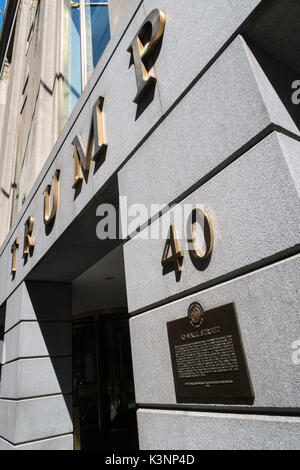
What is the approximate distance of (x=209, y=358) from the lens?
2309 mm

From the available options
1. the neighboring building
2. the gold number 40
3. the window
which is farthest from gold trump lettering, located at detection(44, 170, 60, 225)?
the gold number 40

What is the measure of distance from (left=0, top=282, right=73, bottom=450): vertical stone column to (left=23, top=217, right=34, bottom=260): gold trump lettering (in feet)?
2.28

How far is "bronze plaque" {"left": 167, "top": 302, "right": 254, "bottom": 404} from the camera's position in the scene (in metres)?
2.11

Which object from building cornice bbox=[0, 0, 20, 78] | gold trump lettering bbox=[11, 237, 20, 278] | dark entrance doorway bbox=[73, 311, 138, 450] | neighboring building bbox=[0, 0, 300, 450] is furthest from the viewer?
building cornice bbox=[0, 0, 20, 78]

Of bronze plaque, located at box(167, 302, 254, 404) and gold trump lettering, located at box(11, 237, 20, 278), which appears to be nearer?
bronze plaque, located at box(167, 302, 254, 404)

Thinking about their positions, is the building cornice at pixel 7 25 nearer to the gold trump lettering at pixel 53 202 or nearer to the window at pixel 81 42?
the window at pixel 81 42

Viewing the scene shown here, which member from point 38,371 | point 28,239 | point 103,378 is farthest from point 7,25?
point 38,371

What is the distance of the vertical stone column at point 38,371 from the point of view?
20.2 feet

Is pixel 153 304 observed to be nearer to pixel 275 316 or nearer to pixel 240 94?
pixel 275 316

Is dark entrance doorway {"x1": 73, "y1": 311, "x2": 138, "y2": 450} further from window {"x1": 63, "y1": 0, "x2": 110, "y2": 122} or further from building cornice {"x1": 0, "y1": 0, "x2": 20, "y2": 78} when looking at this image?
building cornice {"x1": 0, "y1": 0, "x2": 20, "y2": 78}

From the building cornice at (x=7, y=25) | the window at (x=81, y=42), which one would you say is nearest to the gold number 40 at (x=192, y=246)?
the window at (x=81, y=42)

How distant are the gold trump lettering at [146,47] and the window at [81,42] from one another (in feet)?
9.45

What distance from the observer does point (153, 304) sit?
2986mm

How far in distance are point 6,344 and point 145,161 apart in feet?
20.3
